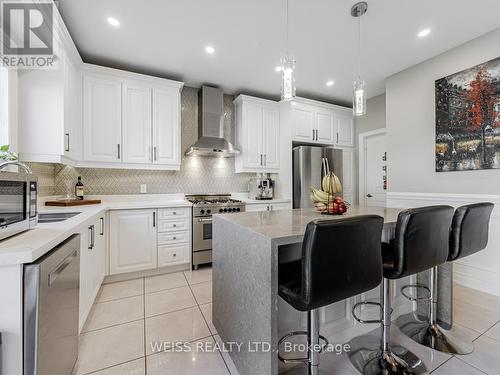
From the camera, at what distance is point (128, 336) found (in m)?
1.80

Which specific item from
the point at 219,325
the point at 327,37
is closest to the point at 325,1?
the point at 327,37

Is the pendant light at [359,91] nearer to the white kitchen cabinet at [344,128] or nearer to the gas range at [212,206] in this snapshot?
the gas range at [212,206]

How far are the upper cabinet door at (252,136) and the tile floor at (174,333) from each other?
211cm

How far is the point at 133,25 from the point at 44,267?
2.46m

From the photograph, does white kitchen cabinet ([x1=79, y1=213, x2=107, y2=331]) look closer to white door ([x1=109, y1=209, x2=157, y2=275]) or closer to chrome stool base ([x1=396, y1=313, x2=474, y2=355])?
white door ([x1=109, y1=209, x2=157, y2=275])

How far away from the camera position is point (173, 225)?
310 cm

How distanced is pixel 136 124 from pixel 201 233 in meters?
1.74

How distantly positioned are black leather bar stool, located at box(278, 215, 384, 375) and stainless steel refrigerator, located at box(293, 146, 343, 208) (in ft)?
9.11

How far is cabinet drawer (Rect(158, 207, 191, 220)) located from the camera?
3027 mm

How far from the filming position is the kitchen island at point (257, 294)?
44.1 inches

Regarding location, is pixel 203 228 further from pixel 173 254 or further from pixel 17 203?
pixel 17 203

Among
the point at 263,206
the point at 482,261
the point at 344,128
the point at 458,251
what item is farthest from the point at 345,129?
the point at 458,251

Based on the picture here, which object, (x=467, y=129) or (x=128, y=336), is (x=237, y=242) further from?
(x=467, y=129)

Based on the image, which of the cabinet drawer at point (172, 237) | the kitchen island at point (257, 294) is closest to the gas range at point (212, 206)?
the cabinet drawer at point (172, 237)
